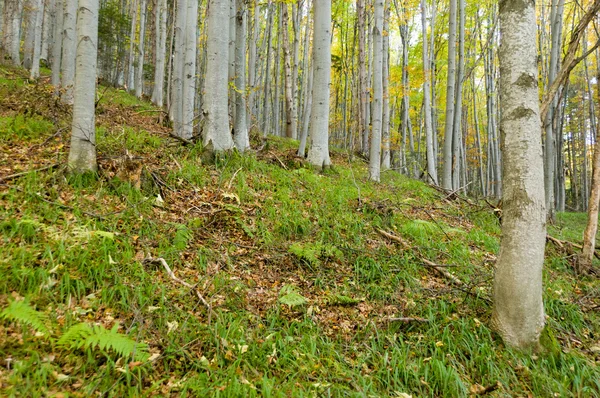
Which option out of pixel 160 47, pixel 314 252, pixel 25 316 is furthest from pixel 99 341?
pixel 160 47

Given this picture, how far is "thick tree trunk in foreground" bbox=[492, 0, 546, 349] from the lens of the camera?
2463mm

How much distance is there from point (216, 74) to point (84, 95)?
222cm

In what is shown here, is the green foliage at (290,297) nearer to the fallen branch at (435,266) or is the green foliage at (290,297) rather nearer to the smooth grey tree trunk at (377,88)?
the fallen branch at (435,266)

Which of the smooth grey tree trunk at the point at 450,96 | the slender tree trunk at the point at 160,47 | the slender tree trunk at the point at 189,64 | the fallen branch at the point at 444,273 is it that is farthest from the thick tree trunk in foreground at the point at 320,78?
the slender tree trunk at the point at 160,47

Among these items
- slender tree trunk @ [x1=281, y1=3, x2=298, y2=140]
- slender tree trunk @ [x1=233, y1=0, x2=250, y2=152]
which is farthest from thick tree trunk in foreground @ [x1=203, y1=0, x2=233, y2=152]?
slender tree trunk @ [x1=281, y1=3, x2=298, y2=140]

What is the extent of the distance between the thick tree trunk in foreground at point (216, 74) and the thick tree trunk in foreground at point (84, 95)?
1.89m

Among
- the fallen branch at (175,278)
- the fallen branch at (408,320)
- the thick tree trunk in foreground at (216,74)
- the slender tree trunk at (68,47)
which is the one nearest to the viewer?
the fallen branch at (175,278)

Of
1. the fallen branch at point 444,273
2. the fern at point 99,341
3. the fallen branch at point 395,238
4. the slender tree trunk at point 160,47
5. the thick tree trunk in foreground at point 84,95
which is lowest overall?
the fern at point 99,341

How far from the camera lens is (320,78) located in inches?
265

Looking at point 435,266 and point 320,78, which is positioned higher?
point 320,78

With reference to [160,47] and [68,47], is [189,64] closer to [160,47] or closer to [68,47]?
[68,47]

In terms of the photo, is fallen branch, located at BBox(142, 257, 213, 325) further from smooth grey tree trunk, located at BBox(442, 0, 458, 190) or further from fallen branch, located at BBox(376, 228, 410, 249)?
smooth grey tree trunk, located at BBox(442, 0, 458, 190)

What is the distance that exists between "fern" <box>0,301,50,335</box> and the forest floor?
0.01m

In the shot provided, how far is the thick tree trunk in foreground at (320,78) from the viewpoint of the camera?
261 inches
